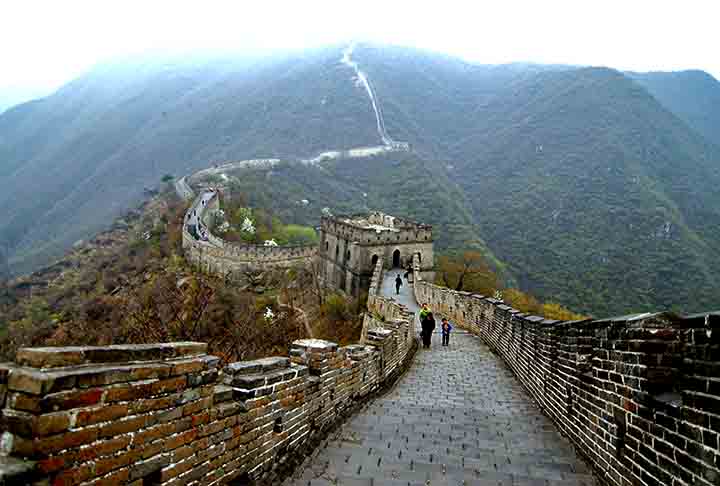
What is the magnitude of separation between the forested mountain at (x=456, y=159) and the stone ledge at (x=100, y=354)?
43.9m

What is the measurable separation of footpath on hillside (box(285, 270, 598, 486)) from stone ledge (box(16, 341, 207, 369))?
68.7 inches

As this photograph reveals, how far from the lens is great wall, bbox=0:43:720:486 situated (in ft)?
7.83

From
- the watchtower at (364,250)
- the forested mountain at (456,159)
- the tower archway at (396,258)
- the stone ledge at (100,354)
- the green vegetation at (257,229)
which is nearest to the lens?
the stone ledge at (100,354)

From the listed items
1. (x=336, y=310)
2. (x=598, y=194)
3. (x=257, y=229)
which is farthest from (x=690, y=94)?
(x=336, y=310)

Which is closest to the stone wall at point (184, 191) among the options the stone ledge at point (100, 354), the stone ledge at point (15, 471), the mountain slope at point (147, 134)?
the mountain slope at point (147, 134)

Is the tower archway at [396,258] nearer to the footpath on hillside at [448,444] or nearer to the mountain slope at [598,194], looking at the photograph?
the mountain slope at [598,194]

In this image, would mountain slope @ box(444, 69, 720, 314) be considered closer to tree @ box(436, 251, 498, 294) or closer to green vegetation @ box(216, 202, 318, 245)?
tree @ box(436, 251, 498, 294)

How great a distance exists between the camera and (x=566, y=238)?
174ft

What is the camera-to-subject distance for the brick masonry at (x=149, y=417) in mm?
2229

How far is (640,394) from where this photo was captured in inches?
155

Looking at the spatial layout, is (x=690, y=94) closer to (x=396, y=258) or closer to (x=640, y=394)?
(x=396, y=258)

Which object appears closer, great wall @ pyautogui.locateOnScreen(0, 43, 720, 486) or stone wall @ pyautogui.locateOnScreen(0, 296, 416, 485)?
stone wall @ pyautogui.locateOnScreen(0, 296, 416, 485)

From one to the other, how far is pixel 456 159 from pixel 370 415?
80027mm

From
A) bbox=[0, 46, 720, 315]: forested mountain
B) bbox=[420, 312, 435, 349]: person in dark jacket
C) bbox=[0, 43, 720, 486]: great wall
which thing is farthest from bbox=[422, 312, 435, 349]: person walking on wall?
bbox=[0, 46, 720, 315]: forested mountain
